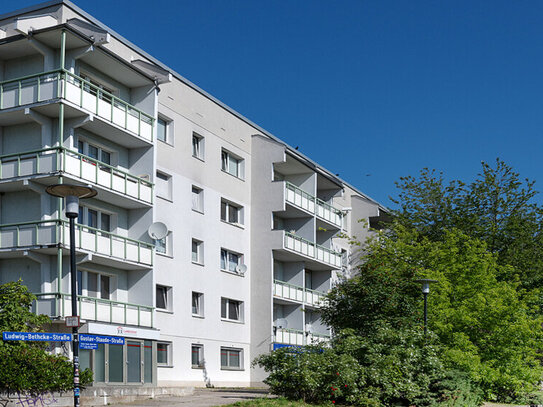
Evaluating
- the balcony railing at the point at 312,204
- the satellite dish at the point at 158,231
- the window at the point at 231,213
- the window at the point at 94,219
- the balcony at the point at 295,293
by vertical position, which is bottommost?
the balcony at the point at 295,293

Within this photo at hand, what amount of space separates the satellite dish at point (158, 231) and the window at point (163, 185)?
3.62m

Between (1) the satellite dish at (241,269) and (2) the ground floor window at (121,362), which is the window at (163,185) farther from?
(2) the ground floor window at (121,362)

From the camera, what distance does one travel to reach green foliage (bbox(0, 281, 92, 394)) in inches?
811

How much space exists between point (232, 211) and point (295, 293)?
21.0ft

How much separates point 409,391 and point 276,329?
54.2 ft

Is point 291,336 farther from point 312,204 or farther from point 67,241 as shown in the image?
point 67,241

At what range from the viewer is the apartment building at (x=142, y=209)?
84.4ft

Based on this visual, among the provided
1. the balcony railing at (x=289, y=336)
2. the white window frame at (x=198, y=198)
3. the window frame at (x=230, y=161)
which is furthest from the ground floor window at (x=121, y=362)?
the window frame at (x=230, y=161)

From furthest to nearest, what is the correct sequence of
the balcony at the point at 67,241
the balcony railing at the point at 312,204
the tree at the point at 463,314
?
the balcony railing at the point at 312,204, the tree at the point at 463,314, the balcony at the point at 67,241

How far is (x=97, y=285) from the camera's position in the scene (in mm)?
28094

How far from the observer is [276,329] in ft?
131

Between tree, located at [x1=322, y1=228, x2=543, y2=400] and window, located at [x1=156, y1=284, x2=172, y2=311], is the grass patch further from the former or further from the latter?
window, located at [x1=156, y1=284, x2=172, y2=311]

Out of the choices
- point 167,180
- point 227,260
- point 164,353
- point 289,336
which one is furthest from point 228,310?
point 167,180

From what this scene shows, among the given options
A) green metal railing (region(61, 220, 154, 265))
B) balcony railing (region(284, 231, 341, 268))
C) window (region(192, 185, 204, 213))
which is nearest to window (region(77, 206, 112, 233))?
green metal railing (region(61, 220, 154, 265))
